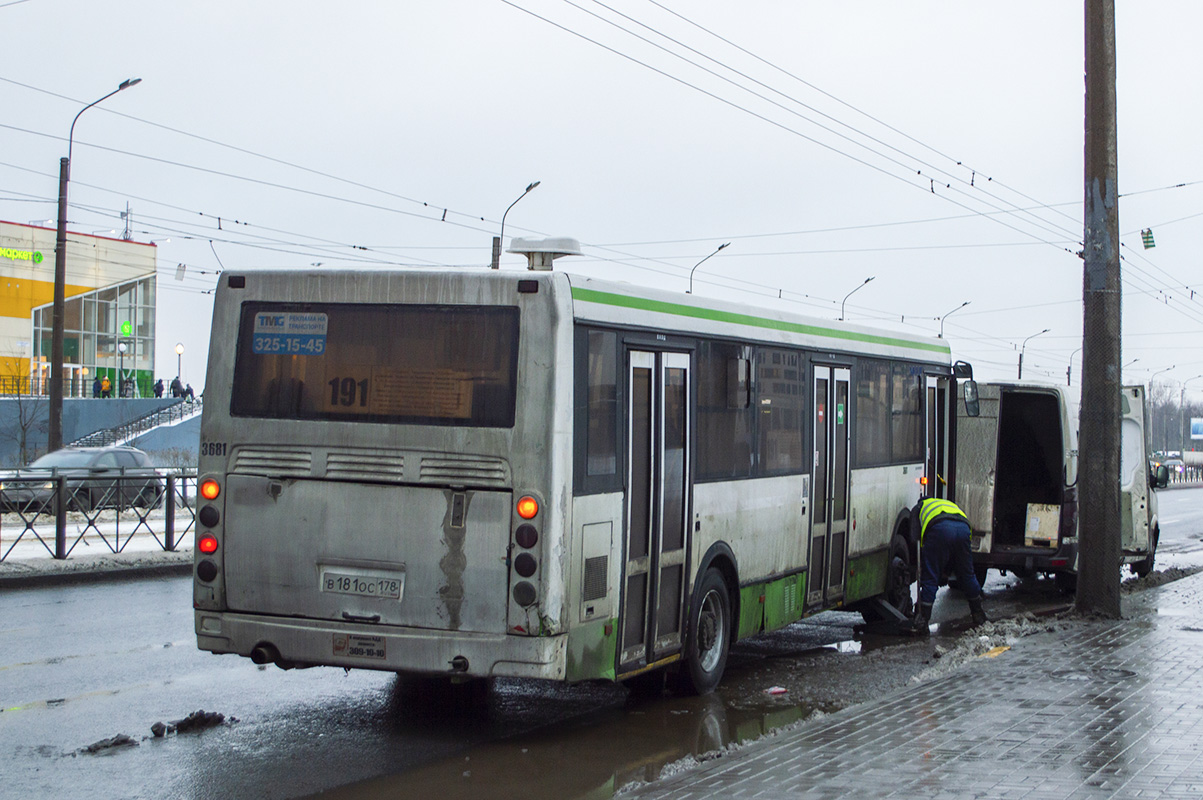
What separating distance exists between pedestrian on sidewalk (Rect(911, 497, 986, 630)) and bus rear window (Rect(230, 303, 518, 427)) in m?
6.46

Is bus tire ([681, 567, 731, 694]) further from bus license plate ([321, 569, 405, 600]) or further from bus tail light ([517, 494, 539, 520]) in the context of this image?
bus license plate ([321, 569, 405, 600])

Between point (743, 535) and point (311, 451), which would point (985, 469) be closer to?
point (743, 535)

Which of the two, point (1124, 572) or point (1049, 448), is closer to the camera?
point (1049, 448)

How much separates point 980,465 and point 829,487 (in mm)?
5271

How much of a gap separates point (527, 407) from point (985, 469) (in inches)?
396

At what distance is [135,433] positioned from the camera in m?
49.0

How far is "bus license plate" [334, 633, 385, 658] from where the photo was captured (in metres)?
7.33

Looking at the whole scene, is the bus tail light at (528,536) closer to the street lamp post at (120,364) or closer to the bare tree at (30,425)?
the bare tree at (30,425)

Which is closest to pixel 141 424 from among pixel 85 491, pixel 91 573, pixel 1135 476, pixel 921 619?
pixel 85 491

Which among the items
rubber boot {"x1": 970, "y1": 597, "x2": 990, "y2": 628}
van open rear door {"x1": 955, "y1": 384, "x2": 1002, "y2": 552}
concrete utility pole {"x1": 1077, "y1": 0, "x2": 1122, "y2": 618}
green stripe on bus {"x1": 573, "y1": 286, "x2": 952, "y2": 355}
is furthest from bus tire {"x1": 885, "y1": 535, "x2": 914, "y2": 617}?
van open rear door {"x1": 955, "y1": 384, "x2": 1002, "y2": 552}

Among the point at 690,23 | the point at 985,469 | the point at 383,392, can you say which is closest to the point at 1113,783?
the point at 383,392

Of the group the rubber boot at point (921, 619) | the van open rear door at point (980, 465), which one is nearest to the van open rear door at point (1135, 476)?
the van open rear door at point (980, 465)

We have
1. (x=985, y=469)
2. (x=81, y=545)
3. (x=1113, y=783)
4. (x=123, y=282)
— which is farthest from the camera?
(x=123, y=282)

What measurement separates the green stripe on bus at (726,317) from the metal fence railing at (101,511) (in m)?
10.5
